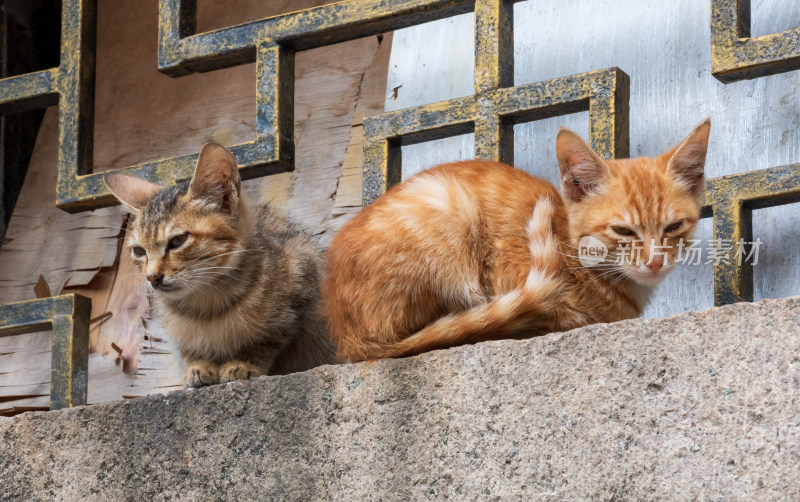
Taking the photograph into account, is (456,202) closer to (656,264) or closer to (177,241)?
(656,264)

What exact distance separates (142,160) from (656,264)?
208 centimetres

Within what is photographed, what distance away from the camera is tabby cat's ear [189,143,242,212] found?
2.54 metres

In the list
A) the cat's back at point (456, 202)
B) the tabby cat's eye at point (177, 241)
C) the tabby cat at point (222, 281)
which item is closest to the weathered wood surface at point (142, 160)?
the tabby cat at point (222, 281)

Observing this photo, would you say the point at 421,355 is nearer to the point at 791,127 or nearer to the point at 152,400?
the point at 152,400

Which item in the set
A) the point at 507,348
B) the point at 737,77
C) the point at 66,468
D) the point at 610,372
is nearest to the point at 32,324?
the point at 66,468

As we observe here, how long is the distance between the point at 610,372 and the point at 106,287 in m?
2.32

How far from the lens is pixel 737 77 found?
2.06m

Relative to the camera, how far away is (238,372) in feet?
8.11

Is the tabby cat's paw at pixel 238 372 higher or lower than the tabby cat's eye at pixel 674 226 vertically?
lower

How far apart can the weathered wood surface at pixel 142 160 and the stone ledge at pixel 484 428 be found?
1185 millimetres

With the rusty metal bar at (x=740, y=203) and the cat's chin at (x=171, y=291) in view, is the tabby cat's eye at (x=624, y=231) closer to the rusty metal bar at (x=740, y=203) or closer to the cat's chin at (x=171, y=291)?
the rusty metal bar at (x=740, y=203)

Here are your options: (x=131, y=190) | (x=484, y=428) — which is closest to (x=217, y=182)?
(x=131, y=190)

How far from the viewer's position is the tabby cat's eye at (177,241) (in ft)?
8.41

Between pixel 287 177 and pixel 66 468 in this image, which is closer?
pixel 66 468
